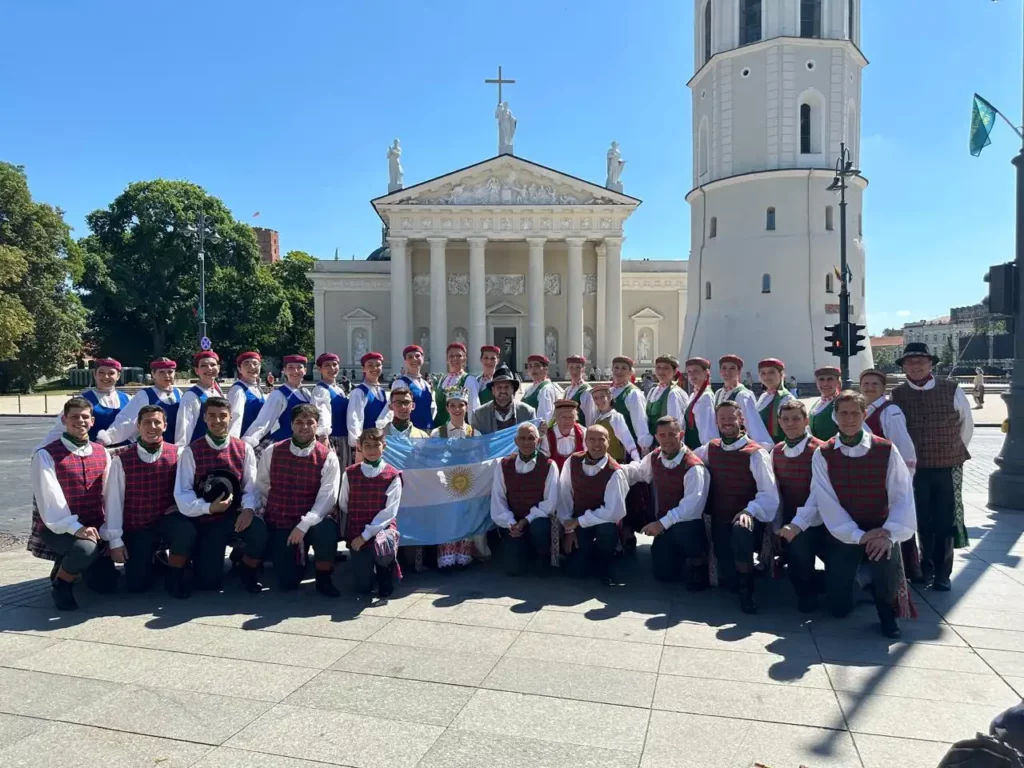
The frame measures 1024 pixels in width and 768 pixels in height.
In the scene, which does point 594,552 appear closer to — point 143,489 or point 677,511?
point 677,511

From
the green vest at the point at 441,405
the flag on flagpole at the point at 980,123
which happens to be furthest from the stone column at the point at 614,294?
the green vest at the point at 441,405

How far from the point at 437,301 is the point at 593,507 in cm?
4599

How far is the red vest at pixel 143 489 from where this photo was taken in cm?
631

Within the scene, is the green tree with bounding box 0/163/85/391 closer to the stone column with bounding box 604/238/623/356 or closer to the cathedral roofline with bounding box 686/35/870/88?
the stone column with bounding box 604/238/623/356

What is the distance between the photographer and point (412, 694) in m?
4.39

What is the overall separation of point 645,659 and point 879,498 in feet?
7.48

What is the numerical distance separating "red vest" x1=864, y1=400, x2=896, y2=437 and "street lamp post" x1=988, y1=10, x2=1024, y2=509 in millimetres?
4839

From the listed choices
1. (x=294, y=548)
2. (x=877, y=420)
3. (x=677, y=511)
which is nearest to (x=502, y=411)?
(x=677, y=511)

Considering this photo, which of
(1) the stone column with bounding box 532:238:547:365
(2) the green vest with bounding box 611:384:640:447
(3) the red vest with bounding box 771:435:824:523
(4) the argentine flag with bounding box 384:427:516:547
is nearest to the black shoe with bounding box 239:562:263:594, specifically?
(4) the argentine flag with bounding box 384:427:516:547

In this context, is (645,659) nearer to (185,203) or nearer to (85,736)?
(85,736)

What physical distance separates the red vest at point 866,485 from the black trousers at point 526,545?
2.56m

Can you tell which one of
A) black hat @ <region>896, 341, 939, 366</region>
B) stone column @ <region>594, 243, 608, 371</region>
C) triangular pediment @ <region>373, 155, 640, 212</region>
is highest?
triangular pediment @ <region>373, 155, 640, 212</region>

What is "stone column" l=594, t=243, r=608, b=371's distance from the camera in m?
52.6

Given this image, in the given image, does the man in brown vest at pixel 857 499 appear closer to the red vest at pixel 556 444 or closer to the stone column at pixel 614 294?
the red vest at pixel 556 444
